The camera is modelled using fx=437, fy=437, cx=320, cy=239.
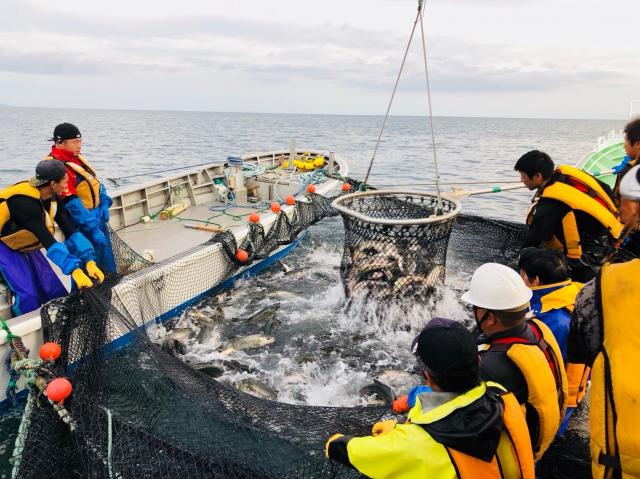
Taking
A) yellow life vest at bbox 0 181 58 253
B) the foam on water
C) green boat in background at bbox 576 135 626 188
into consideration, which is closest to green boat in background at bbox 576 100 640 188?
green boat in background at bbox 576 135 626 188

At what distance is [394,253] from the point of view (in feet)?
18.1

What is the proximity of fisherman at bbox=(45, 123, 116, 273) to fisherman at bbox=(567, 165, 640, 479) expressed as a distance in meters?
5.27

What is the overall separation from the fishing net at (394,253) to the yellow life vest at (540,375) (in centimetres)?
285

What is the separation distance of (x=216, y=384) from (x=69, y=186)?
3305mm

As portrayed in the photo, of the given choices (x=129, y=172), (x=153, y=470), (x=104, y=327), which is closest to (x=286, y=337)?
(x=104, y=327)

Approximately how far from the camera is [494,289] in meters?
2.47

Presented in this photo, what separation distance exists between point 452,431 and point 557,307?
169 cm

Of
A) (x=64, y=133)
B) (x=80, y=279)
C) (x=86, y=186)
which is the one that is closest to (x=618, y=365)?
(x=80, y=279)

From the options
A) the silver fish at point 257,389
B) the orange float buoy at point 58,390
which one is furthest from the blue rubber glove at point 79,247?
the silver fish at point 257,389

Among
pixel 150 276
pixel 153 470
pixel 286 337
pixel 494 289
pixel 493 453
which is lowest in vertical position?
pixel 286 337

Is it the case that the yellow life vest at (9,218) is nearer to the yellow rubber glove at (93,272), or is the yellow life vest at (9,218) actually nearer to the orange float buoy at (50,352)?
the yellow rubber glove at (93,272)

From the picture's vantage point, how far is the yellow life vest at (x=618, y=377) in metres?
1.66

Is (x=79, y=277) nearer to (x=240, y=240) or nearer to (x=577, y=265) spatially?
(x=240, y=240)

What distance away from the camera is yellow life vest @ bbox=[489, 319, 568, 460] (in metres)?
2.30
